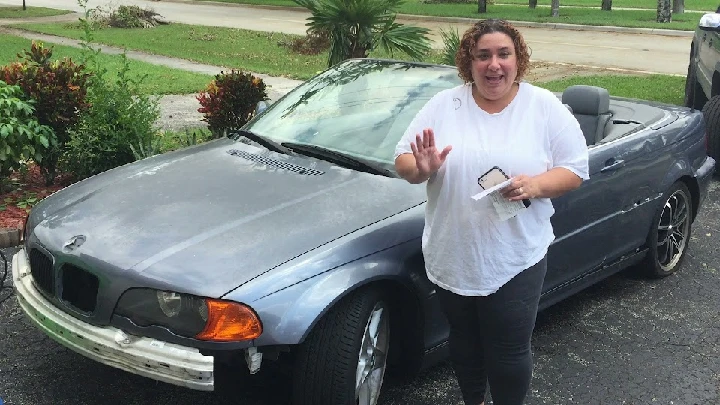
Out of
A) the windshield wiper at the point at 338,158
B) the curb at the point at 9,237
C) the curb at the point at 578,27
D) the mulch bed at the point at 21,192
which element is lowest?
the curb at the point at 9,237

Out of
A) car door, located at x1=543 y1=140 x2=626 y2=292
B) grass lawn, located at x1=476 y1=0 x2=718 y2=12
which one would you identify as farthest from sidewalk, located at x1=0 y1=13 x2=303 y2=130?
grass lawn, located at x1=476 y1=0 x2=718 y2=12

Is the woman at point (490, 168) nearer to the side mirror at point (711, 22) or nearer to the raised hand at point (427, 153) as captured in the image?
the raised hand at point (427, 153)

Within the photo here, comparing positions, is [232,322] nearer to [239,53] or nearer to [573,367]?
[573,367]

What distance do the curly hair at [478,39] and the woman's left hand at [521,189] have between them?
1.38ft

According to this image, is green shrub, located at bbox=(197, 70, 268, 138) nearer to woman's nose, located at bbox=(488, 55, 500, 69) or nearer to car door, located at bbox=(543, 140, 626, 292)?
car door, located at bbox=(543, 140, 626, 292)

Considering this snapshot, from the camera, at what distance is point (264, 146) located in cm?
415

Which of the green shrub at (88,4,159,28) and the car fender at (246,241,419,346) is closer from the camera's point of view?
the car fender at (246,241,419,346)

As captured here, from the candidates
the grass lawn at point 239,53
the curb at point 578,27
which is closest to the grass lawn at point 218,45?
the grass lawn at point 239,53

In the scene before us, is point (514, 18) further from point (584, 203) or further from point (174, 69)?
point (584, 203)

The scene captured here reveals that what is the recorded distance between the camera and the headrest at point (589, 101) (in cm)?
458

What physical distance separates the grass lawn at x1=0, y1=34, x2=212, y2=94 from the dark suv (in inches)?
245

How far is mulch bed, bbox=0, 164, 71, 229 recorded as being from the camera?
5.54 m

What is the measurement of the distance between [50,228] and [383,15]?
4.69 meters

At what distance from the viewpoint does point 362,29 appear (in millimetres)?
7387
